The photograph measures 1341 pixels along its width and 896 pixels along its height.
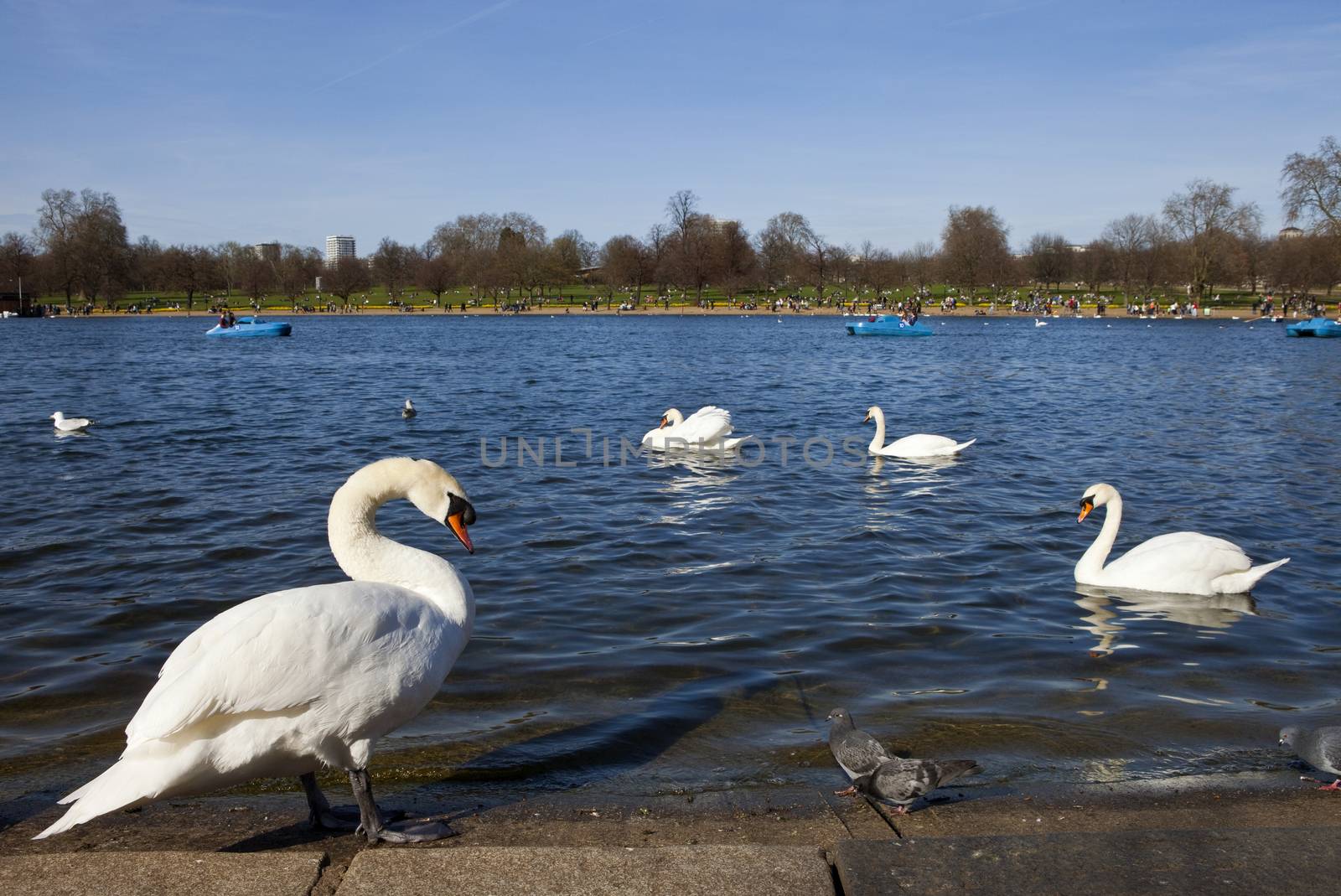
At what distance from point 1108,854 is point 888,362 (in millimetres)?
38434

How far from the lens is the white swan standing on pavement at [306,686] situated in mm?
3480

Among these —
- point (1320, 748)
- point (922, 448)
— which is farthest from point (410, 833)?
point (922, 448)

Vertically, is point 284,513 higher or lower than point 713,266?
lower

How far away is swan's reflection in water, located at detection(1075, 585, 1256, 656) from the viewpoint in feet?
25.4

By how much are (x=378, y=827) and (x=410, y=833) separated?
5.1 inches

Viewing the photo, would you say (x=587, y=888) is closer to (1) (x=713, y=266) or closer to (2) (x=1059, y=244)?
(1) (x=713, y=266)

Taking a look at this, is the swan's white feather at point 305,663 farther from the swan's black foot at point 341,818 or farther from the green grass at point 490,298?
the green grass at point 490,298

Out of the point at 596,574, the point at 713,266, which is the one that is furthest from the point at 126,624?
the point at 713,266

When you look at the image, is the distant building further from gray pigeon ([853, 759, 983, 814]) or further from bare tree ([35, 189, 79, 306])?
gray pigeon ([853, 759, 983, 814])

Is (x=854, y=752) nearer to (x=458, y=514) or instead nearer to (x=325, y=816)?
(x=458, y=514)

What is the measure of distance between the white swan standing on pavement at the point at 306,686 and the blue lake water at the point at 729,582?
1246 millimetres

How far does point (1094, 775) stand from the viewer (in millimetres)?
5051

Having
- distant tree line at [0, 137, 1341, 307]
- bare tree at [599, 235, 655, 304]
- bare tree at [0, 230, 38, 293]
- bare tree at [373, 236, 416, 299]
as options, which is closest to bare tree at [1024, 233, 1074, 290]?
distant tree line at [0, 137, 1341, 307]

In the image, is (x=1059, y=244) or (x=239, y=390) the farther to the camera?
(x=1059, y=244)
